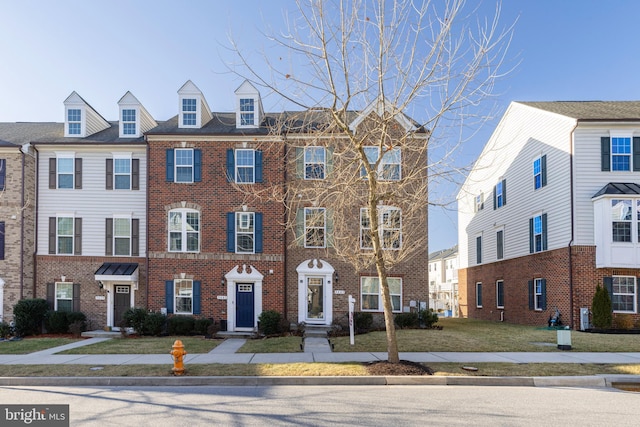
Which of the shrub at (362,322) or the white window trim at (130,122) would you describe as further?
the white window trim at (130,122)

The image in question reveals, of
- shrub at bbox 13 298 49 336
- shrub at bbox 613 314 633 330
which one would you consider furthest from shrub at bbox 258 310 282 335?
shrub at bbox 613 314 633 330

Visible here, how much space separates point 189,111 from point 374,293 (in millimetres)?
11293

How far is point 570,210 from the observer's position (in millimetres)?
19594

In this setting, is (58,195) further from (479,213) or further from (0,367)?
(479,213)

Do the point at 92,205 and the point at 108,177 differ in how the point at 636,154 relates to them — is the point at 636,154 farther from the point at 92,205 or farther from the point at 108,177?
the point at 92,205

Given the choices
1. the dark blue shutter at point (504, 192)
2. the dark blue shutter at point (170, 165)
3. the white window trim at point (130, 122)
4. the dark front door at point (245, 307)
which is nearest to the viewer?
the dark front door at point (245, 307)

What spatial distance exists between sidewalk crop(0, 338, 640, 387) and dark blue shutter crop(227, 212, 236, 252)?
18.6 feet

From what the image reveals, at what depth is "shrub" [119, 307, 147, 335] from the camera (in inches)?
759

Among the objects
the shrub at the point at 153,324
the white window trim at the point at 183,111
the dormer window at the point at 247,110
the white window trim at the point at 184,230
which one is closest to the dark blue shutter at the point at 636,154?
the dormer window at the point at 247,110

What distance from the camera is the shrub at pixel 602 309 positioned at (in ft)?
61.0

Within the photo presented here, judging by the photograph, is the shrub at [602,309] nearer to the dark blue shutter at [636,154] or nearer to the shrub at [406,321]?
the dark blue shutter at [636,154]

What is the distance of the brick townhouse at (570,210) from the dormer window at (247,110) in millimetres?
9644

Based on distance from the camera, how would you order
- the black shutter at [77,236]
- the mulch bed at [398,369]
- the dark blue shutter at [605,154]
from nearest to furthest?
the mulch bed at [398,369] → the dark blue shutter at [605,154] → the black shutter at [77,236]

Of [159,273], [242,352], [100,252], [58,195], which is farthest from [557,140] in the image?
[58,195]
